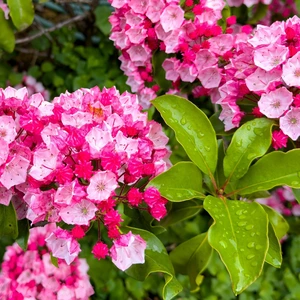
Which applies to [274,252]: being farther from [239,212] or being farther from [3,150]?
[3,150]

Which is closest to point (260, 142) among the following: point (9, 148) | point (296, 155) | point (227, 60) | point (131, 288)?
point (296, 155)

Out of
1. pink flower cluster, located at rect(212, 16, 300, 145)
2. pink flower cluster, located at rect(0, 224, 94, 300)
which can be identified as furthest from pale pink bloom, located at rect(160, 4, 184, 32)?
pink flower cluster, located at rect(0, 224, 94, 300)

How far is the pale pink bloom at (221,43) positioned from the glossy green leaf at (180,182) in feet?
1.42

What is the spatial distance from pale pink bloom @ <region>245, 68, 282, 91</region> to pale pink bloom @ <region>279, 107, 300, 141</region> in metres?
0.09

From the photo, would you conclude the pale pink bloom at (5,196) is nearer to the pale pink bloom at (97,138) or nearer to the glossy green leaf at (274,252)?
the pale pink bloom at (97,138)

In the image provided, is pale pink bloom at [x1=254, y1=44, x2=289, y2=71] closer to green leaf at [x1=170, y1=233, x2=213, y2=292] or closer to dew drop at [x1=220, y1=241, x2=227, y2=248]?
dew drop at [x1=220, y1=241, x2=227, y2=248]

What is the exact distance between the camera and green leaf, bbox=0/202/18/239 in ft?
3.80

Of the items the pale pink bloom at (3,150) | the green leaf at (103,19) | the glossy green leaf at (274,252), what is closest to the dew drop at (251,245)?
the glossy green leaf at (274,252)

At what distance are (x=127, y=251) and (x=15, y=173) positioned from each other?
307mm

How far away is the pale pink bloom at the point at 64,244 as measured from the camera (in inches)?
41.2

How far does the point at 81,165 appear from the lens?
0.99m

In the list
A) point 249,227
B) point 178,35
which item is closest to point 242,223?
point 249,227

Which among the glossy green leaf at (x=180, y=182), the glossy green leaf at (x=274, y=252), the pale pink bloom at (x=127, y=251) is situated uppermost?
the glossy green leaf at (x=180, y=182)

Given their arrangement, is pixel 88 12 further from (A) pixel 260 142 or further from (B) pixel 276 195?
(A) pixel 260 142
